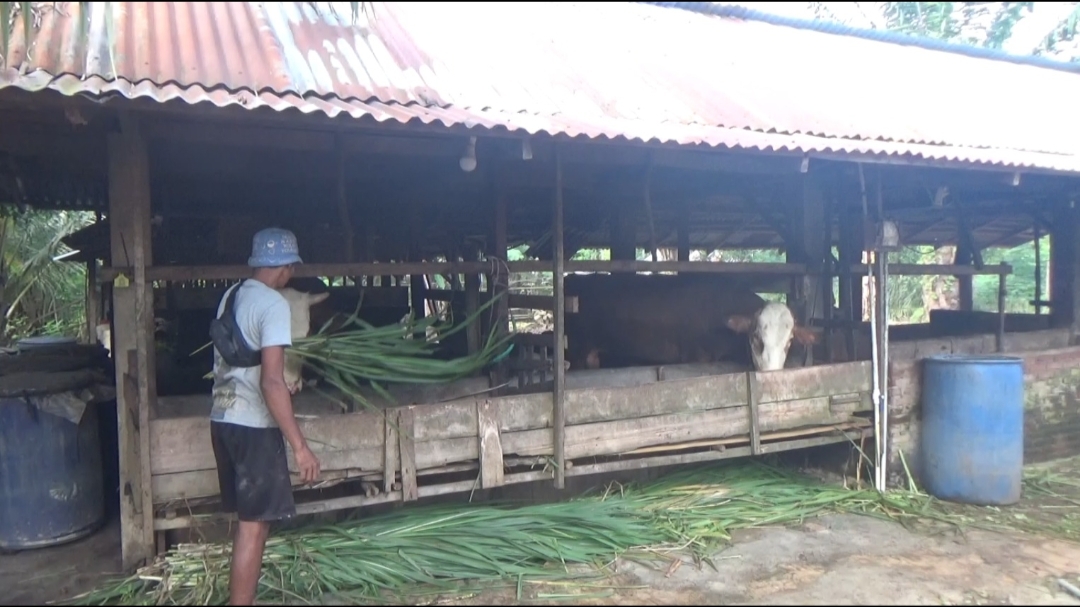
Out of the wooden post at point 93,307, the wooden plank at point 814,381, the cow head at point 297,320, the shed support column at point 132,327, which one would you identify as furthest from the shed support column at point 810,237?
the wooden post at point 93,307

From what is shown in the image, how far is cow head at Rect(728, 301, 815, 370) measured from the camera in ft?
16.8

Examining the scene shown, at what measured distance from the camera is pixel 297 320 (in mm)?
4043

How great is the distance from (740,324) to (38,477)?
174 inches

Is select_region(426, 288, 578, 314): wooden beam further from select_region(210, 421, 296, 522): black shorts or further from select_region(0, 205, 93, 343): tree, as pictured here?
select_region(0, 205, 93, 343): tree

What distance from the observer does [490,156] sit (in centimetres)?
465

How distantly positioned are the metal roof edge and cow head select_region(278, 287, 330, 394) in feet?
18.4

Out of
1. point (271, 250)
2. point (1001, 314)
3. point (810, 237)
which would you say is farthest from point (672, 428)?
point (1001, 314)

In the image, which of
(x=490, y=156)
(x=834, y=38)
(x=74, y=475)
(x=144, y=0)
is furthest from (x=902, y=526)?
(x=834, y=38)

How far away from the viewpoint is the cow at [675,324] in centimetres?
520

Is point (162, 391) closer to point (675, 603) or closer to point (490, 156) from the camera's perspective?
point (490, 156)

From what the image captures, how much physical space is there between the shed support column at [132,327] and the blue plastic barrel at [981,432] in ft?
16.0

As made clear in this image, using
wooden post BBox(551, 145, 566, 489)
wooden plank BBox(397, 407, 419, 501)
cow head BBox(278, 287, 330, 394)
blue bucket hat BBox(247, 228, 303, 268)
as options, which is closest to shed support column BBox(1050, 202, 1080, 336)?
wooden post BBox(551, 145, 566, 489)

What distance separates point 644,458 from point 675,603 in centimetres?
115

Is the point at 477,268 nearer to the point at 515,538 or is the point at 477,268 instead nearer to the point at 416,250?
the point at 515,538
